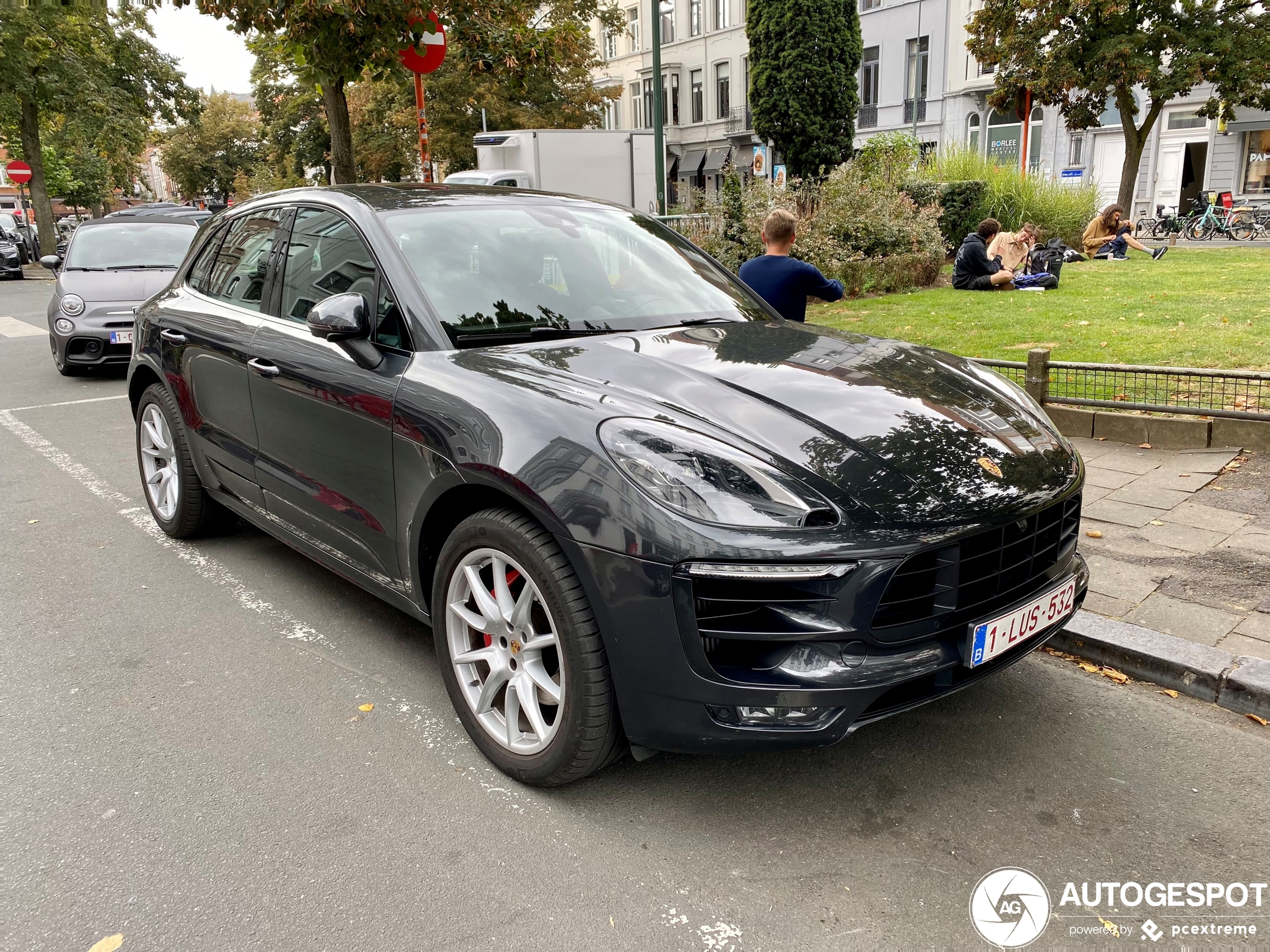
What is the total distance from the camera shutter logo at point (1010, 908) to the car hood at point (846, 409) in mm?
907

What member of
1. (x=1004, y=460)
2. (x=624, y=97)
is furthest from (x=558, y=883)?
(x=624, y=97)

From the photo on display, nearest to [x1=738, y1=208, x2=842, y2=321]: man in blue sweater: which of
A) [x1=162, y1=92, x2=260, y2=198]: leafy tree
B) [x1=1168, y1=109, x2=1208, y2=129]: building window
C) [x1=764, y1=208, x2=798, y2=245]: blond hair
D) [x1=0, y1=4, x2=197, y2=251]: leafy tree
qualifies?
[x1=764, y1=208, x2=798, y2=245]: blond hair

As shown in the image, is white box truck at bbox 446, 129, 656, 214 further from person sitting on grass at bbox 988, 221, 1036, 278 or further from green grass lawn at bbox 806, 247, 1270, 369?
green grass lawn at bbox 806, 247, 1270, 369

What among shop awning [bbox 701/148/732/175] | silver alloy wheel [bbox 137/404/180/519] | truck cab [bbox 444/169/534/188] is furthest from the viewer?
shop awning [bbox 701/148/732/175]

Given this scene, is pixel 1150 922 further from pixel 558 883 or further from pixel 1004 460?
pixel 558 883

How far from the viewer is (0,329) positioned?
15633 millimetres

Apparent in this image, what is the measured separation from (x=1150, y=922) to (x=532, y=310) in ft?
8.36

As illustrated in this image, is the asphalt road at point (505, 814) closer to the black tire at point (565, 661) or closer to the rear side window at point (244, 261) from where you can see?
the black tire at point (565, 661)

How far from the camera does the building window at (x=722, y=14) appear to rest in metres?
46.5

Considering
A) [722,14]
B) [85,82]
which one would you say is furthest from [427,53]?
[722,14]

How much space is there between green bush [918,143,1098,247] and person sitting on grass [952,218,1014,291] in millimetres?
4046

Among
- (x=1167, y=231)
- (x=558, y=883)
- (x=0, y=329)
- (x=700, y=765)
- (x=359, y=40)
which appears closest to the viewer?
(x=558, y=883)

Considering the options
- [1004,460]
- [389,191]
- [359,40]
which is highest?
[359,40]

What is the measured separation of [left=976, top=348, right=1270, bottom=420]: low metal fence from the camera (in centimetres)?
588
